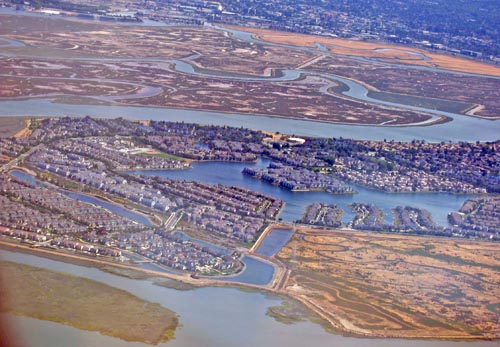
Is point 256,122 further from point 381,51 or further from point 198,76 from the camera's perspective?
point 381,51

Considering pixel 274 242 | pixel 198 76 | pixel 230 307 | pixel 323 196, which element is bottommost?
pixel 198 76

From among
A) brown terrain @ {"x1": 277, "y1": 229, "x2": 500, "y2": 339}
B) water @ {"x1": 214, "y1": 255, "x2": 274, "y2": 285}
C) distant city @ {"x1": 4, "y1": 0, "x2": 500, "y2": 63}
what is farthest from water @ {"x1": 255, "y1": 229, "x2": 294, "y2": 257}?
distant city @ {"x1": 4, "y1": 0, "x2": 500, "y2": 63}

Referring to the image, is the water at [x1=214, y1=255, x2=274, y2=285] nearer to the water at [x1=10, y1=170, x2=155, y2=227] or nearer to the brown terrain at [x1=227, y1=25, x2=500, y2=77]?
the water at [x1=10, y1=170, x2=155, y2=227]

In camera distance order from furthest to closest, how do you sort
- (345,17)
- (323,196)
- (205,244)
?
1. (345,17)
2. (323,196)
3. (205,244)

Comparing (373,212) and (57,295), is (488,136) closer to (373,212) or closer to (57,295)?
(373,212)

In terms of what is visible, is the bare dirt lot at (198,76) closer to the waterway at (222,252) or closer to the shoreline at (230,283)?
the waterway at (222,252)

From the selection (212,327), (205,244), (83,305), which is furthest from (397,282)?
(83,305)
